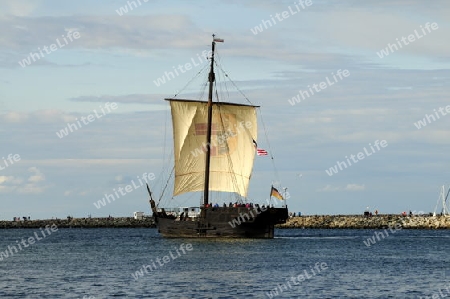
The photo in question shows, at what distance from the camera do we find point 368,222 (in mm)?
155625

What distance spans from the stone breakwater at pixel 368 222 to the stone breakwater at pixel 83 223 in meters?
34.3

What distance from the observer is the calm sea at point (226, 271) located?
4972 cm

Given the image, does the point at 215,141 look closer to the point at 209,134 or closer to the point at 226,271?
the point at 209,134

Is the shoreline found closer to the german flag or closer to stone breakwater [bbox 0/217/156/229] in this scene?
Answer: stone breakwater [bbox 0/217/156/229]

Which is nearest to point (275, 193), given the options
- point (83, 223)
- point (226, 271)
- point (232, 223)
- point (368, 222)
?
point (232, 223)

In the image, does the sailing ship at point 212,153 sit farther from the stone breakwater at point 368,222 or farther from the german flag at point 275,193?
the stone breakwater at point 368,222

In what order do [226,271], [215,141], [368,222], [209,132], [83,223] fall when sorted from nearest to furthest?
1. [226,271]
2. [209,132]
3. [215,141]
4. [368,222]
5. [83,223]

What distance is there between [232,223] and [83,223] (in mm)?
108523

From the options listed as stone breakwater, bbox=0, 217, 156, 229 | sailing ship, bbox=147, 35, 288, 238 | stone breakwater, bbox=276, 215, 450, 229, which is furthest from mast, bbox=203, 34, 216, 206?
stone breakwater, bbox=0, 217, 156, 229

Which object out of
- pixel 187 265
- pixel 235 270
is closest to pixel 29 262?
pixel 187 265

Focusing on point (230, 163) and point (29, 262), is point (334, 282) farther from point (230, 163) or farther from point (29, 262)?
point (230, 163)

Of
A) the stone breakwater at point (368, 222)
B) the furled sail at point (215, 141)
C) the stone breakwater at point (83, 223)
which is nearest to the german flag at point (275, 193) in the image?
the furled sail at point (215, 141)

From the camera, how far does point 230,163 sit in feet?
310

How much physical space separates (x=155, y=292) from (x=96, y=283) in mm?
5981
